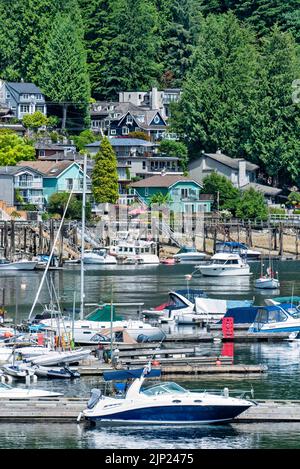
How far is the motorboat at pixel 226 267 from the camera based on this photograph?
318 ft

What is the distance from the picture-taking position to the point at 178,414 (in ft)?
149

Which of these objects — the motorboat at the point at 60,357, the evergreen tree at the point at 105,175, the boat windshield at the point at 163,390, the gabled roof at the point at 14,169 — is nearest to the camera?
the boat windshield at the point at 163,390

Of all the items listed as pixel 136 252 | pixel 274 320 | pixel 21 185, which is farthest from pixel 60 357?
pixel 21 185

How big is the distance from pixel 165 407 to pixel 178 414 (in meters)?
0.43

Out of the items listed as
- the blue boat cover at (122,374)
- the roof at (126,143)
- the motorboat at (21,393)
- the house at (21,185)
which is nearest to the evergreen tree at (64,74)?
the roof at (126,143)

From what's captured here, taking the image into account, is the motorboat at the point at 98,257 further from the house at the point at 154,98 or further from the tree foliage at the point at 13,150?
the house at the point at 154,98

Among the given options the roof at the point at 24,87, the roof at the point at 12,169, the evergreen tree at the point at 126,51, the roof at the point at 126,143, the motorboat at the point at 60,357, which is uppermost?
the evergreen tree at the point at 126,51

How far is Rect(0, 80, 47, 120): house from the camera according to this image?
12800 centimetres

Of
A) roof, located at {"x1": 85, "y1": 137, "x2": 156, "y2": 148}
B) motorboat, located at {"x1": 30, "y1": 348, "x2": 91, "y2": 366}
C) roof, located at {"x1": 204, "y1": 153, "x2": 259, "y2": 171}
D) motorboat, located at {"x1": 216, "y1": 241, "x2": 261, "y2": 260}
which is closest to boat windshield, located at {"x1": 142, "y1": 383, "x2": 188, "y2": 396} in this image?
motorboat, located at {"x1": 30, "y1": 348, "x2": 91, "y2": 366}

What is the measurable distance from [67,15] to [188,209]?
28.2 m

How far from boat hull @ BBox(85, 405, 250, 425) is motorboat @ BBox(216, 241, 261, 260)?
5885cm

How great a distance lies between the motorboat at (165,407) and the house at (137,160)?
7615 centimetres

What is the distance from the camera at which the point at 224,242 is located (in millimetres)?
108562
